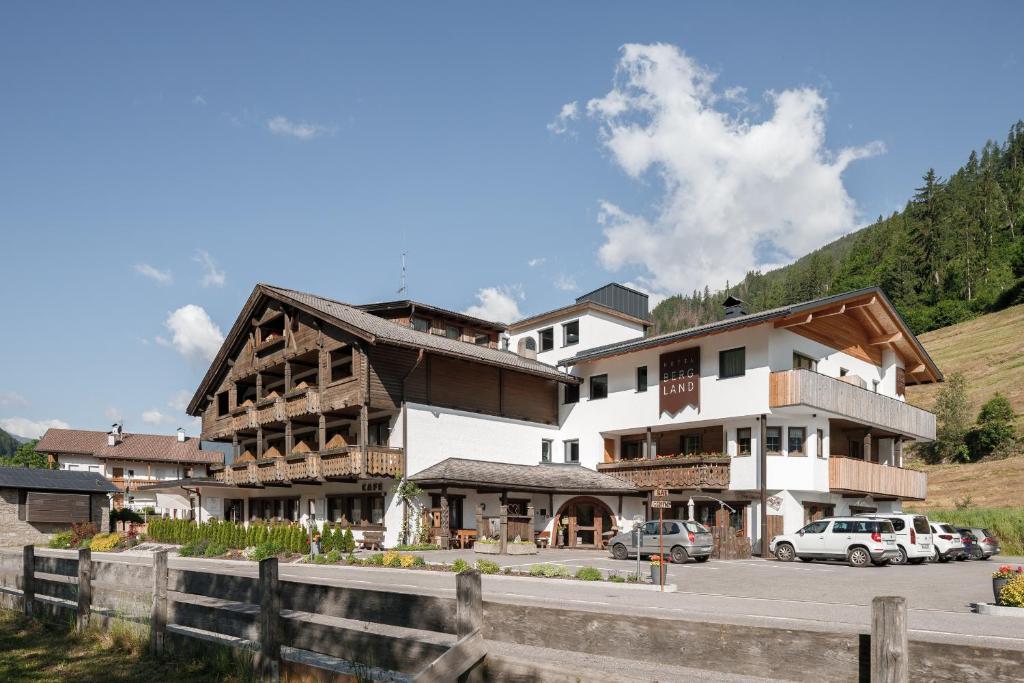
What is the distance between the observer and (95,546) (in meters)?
41.9

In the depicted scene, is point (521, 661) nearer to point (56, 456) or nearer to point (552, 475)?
point (552, 475)

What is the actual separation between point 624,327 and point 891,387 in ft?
46.1

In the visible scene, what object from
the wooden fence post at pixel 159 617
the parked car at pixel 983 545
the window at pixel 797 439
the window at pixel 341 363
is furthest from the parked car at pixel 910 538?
the wooden fence post at pixel 159 617

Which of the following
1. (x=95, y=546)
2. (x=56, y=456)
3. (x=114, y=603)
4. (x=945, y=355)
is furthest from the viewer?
(x=945, y=355)

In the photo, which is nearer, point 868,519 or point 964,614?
point 964,614

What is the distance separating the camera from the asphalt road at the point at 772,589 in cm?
1530

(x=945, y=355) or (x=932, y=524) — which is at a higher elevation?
(x=945, y=355)

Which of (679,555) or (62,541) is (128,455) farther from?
(679,555)

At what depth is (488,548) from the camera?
3177cm

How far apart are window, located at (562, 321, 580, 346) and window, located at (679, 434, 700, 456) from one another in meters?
8.38

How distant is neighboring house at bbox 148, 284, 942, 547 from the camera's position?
113ft

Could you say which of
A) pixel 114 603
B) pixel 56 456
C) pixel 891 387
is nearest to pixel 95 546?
pixel 114 603

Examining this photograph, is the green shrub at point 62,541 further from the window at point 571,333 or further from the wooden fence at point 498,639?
the wooden fence at point 498,639

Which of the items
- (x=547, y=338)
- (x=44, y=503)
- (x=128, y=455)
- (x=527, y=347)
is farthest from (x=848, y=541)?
(x=128, y=455)
